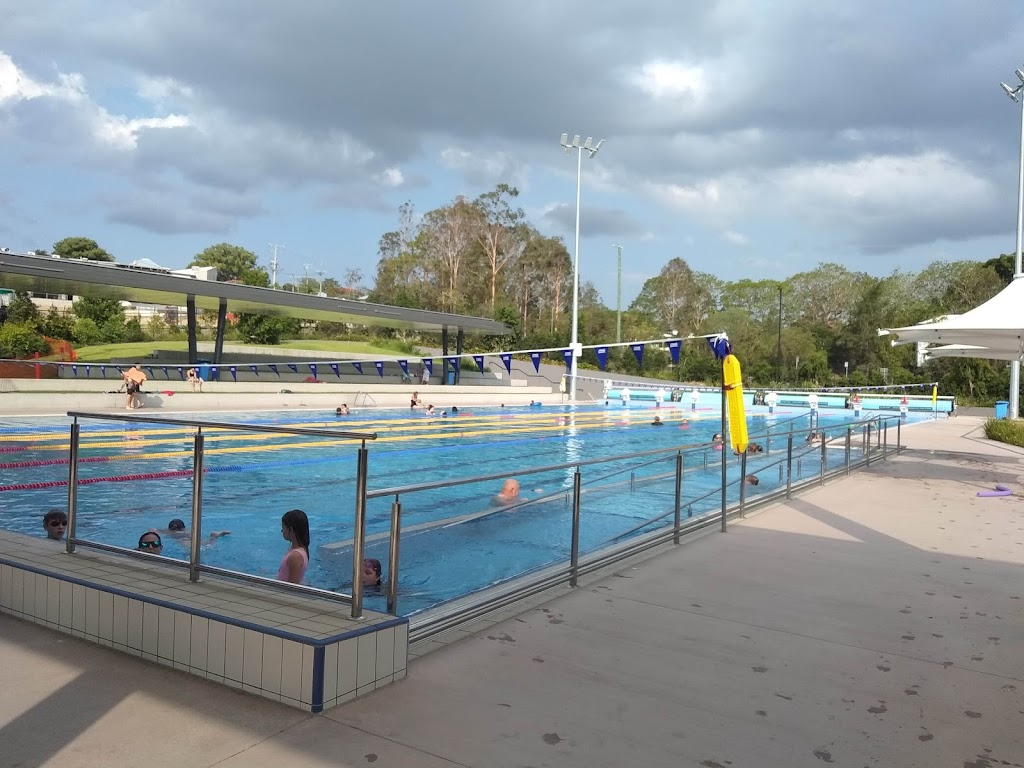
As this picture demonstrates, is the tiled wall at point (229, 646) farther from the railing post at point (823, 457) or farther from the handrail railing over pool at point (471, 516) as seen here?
the railing post at point (823, 457)

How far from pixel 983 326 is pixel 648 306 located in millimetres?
72033

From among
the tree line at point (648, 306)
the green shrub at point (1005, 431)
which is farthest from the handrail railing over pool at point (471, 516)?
the tree line at point (648, 306)

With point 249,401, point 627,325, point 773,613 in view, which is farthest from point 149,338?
point 773,613

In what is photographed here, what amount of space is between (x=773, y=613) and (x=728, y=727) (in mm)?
1667

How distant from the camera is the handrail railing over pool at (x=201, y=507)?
137 inches

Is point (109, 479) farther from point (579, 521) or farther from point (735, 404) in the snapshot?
point (735, 404)

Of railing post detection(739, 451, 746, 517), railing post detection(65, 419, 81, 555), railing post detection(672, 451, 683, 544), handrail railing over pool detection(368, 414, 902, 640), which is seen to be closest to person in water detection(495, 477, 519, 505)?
handrail railing over pool detection(368, 414, 902, 640)

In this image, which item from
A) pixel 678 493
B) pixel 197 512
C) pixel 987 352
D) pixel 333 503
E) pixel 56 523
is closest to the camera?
pixel 197 512

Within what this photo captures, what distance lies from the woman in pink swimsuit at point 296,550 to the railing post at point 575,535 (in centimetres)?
171

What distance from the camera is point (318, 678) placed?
3066mm

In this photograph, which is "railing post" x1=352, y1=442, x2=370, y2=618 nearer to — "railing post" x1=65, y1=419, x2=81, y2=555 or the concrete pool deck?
the concrete pool deck

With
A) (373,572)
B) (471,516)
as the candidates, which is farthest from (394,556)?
(471,516)

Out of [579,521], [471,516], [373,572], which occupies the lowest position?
[373,572]

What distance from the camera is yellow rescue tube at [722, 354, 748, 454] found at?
7.43 meters
